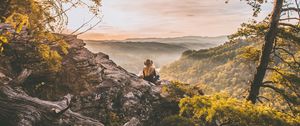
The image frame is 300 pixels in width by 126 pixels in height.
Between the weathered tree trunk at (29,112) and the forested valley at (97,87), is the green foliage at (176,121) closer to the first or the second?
the forested valley at (97,87)

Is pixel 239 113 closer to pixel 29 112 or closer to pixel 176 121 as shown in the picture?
pixel 176 121

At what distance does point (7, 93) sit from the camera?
706cm

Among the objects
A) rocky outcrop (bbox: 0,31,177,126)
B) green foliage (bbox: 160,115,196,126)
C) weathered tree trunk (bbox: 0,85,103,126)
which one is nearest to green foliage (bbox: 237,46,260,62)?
rocky outcrop (bbox: 0,31,177,126)

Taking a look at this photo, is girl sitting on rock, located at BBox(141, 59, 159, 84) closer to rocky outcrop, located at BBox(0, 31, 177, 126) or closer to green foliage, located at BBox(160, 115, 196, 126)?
rocky outcrop, located at BBox(0, 31, 177, 126)

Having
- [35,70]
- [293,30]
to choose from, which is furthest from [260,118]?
[293,30]

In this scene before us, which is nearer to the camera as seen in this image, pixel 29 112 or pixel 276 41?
pixel 29 112

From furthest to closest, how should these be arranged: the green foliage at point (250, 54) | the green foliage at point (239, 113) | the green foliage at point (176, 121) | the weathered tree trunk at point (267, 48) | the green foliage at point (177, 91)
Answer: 1. the green foliage at point (250, 54)
2. the weathered tree trunk at point (267, 48)
3. the green foliage at point (177, 91)
4. the green foliage at point (176, 121)
5. the green foliage at point (239, 113)

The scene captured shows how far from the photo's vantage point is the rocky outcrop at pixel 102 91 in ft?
32.4

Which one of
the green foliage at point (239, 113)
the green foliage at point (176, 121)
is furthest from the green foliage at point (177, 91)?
the green foliage at point (239, 113)

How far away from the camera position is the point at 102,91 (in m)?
10.7

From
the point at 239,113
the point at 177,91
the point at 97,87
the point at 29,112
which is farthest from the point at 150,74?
the point at 29,112

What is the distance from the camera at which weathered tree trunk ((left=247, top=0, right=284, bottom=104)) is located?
43.7 feet

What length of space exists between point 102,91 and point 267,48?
6412 mm

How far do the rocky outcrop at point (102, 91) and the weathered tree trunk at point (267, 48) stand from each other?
3.64m
